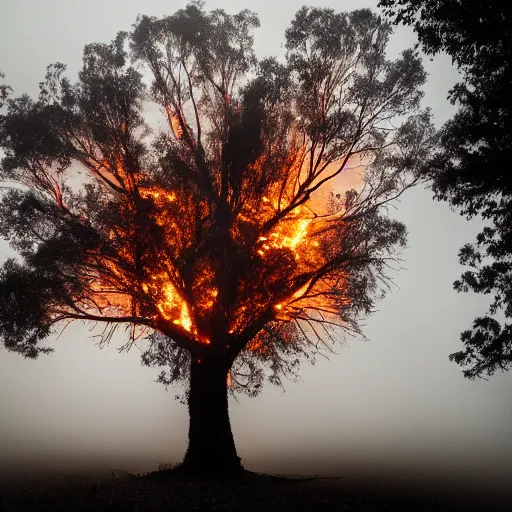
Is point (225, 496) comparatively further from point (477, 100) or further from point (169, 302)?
point (477, 100)

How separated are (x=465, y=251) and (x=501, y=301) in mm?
2987

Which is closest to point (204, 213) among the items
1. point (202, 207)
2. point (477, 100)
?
point (202, 207)

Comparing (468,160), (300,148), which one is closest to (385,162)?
(300,148)

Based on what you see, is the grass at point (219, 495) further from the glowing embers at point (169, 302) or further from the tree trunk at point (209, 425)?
the glowing embers at point (169, 302)

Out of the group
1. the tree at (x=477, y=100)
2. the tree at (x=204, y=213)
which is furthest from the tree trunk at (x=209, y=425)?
the tree at (x=477, y=100)

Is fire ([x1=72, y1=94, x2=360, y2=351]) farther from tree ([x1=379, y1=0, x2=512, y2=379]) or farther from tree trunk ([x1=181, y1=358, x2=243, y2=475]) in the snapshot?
tree ([x1=379, y1=0, x2=512, y2=379])

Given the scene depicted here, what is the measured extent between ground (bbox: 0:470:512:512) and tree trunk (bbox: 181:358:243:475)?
0.87 meters

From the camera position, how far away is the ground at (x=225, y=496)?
8961 millimetres

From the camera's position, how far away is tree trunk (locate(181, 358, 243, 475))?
12.8m

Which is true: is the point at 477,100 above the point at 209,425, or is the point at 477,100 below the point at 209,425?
above

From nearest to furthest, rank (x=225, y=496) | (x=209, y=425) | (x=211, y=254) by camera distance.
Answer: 1. (x=225, y=496)
2. (x=209, y=425)
3. (x=211, y=254)

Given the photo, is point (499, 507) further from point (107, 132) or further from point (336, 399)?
point (336, 399)

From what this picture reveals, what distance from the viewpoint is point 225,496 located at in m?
9.89

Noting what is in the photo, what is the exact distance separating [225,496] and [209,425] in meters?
3.67
